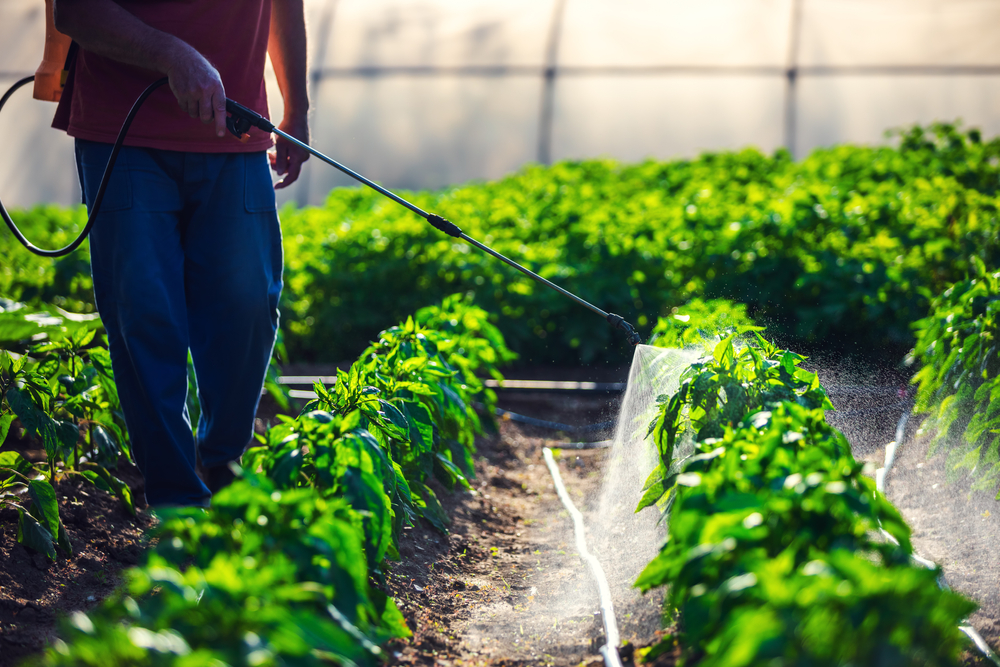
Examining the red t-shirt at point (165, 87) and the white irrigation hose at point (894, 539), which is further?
the red t-shirt at point (165, 87)

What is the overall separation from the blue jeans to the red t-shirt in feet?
0.14

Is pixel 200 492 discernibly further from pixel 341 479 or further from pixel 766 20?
pixel 766 20

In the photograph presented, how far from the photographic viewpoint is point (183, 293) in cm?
243

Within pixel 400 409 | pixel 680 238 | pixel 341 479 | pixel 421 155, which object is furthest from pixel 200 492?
pixel 421 155

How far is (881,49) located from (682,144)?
2350 millimetres

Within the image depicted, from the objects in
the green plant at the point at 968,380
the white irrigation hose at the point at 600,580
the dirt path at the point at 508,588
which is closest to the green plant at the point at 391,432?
the dirt path at the point at 508,588

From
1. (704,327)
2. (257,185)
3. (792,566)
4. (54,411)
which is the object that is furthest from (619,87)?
(792,566)

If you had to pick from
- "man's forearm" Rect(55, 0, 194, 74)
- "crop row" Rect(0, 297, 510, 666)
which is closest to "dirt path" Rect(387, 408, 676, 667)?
"crop row" Rect(0, 297, 510, 666)

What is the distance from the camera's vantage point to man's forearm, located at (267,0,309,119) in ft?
9.21

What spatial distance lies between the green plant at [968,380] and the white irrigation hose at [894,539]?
25cm

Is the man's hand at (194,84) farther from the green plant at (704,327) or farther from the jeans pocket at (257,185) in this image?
the green plant at (704,327)

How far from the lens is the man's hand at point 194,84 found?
2.16 metres

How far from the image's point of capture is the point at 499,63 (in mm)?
9844

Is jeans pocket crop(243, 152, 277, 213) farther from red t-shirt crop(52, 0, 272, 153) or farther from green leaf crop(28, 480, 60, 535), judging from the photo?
green leaf crop(28, 480, 60, 535)
